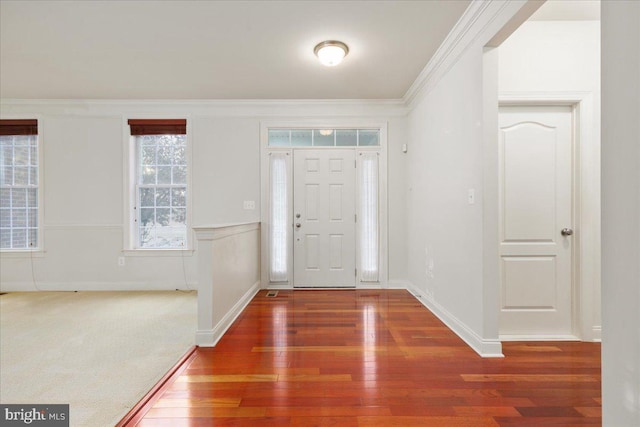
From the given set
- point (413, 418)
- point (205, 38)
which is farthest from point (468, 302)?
point (205, 38)

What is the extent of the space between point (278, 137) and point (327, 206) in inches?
47.5

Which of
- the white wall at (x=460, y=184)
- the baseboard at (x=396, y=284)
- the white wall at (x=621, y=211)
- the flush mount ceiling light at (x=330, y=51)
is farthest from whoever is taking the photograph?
the baseboard at (x=396, y=284)

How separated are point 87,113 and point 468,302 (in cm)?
526

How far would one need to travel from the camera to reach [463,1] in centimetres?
238

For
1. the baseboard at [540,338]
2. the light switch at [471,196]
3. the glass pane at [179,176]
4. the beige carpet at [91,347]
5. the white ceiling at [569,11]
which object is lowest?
the beige carpet at [91,347]

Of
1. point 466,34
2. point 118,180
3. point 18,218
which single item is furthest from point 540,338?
point 18,218

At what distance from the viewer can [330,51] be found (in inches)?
116

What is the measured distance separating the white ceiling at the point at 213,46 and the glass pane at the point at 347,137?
21.3 inches

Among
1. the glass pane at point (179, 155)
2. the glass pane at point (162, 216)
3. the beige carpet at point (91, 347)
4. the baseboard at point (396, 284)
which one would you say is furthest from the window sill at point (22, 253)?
the baseboard at point (396, 284)

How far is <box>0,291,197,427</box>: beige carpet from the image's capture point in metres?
1.90

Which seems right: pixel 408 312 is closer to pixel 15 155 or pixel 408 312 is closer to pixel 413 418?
pixel 413 418

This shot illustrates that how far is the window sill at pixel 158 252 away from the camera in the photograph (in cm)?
446

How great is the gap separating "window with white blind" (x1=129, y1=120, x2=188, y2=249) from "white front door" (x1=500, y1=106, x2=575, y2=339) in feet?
13.0

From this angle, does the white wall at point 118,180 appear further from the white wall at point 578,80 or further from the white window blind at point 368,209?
the white wall at point 578,80
